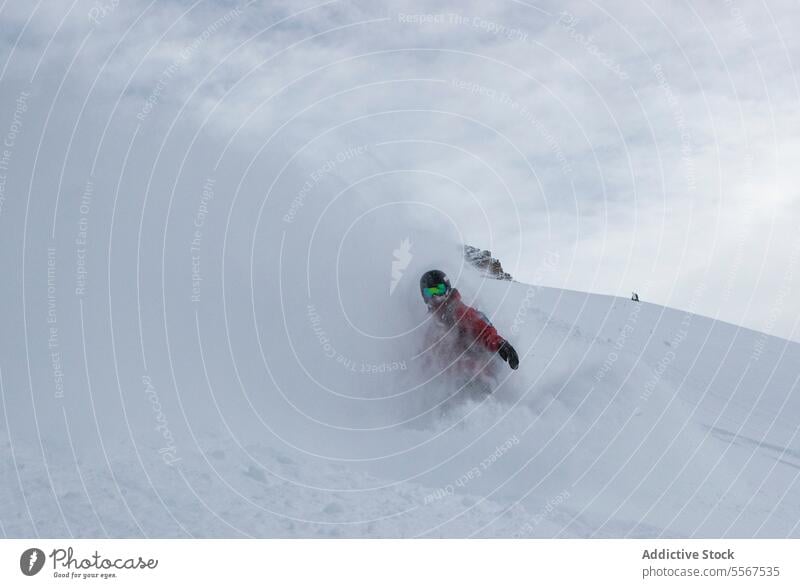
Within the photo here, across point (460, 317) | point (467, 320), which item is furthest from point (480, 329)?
point (460, 317)

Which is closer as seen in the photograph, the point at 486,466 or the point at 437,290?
the point at 486,466

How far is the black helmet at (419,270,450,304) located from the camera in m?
9.79

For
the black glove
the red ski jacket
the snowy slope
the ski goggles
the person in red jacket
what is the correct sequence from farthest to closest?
the ski goggles, the red ski jacket, the person in red jacket, the black glove, the snowy slope

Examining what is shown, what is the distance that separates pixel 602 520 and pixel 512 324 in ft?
17.6

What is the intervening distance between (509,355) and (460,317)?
0.96 m

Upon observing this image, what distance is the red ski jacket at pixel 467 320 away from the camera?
9.19 metres

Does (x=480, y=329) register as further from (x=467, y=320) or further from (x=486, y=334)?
(x=467, y=320)

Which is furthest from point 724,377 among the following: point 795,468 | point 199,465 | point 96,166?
point 96,166

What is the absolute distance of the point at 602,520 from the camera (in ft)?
21.6
